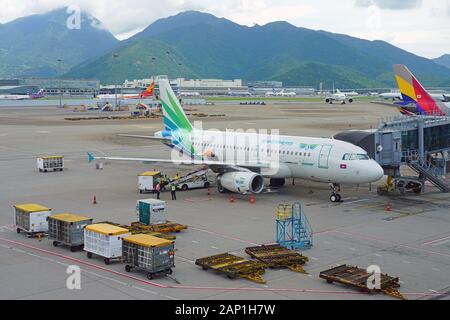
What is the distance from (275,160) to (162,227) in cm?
1493

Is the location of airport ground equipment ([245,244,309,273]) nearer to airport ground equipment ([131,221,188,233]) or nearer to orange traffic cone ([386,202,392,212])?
airport ground equipment ([131,221,188,233])

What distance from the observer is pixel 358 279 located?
2314 centimetres

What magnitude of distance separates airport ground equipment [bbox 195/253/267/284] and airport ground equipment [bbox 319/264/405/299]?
2747 millimetres

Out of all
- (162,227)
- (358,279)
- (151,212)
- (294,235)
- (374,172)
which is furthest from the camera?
(374,172)

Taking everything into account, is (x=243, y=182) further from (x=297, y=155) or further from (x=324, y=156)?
(x=324, y=156)

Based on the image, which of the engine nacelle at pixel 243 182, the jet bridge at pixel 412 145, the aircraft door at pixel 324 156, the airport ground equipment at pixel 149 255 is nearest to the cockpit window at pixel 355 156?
the aircraft door at pixel 324 156

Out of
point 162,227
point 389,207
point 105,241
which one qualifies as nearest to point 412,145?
point 389,207

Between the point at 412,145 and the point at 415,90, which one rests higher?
the point at 415,90

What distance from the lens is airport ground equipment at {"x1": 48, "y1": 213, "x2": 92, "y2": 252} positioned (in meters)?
28.2

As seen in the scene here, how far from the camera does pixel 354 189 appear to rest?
48188 mm

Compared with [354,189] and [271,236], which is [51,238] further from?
[354,189]

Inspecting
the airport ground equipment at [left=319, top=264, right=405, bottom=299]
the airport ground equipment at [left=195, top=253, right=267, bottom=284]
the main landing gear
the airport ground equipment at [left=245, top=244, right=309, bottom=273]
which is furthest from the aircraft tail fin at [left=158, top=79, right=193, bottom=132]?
the airport ground equipment at [left=319, top=264, right=405, bottom=299]

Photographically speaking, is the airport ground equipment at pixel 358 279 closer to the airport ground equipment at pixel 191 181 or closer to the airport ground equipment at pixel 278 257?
the airport ground equipment at pixel 278 257

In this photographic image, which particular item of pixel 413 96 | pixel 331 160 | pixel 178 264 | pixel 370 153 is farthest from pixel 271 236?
pixel 413 96
